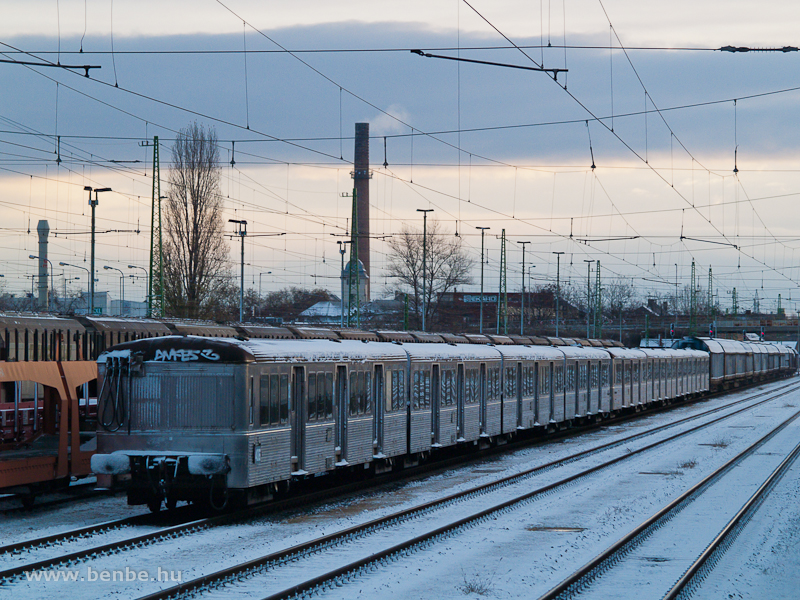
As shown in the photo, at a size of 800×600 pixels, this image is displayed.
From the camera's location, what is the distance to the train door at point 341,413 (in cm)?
1762

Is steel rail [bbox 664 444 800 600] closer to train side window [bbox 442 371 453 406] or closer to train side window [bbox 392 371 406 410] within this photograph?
train side window [bbox 392 371 406 410]

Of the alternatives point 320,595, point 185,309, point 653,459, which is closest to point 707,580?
point 320,595

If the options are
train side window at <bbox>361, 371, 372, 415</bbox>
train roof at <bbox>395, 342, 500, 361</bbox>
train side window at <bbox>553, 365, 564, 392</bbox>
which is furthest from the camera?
train side window at <bbox>553, 365, 564, 392</bbox>

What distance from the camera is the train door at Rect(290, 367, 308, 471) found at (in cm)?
1609

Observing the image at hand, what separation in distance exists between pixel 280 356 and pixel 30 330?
33.4ft

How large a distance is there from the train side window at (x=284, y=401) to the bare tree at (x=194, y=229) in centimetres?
3963

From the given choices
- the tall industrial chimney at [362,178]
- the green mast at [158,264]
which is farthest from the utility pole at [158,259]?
the tall industrial chimney at [362,178]

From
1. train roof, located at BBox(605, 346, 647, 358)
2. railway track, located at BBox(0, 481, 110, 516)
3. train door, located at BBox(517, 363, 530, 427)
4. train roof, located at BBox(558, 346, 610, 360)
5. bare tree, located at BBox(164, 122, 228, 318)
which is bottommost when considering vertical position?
railway track, located at BBox(0, 481, 110, 516)

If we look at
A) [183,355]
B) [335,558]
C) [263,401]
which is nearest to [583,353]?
[263,401]

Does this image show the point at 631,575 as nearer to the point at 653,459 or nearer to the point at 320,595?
the point at 320,595

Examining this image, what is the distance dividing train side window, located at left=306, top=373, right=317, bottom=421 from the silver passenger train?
0.02 metres

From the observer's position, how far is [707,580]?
37.1 feet

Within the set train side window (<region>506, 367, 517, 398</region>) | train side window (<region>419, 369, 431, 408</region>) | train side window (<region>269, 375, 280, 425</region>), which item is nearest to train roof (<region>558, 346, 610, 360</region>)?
train side window (<region>506, 367, 517, 398</region>)

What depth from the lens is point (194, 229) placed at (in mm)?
56125
